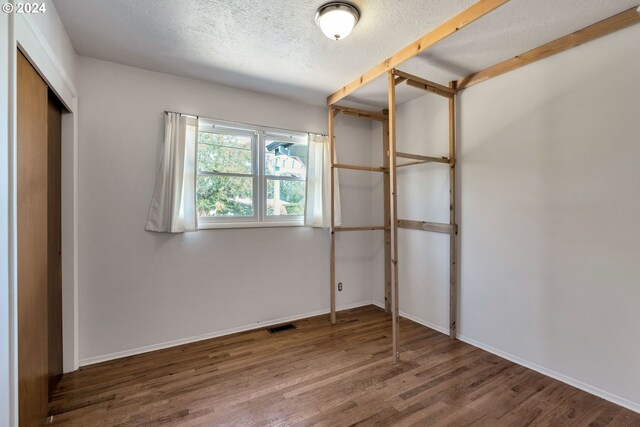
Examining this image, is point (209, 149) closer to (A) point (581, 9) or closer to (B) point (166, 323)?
(B) point (166, 323)

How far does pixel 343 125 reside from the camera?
3797mm

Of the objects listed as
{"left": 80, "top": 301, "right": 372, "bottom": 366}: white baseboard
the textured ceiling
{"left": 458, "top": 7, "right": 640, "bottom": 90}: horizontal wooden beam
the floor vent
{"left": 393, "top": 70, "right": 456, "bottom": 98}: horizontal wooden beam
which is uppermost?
the textured ceiling

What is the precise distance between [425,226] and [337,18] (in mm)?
2264

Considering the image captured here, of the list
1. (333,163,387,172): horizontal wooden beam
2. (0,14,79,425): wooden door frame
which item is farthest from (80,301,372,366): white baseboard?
(333,163,387,172): horizontal wooden beam

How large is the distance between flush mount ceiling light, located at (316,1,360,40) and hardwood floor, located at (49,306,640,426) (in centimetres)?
248

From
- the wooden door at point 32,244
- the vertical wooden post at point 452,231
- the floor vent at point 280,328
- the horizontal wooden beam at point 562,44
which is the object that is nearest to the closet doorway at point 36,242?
the wooden door at point 32,244

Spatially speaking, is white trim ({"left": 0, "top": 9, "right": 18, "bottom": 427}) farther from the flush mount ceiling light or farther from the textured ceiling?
the flush mount ceiling light

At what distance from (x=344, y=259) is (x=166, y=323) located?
211 cm

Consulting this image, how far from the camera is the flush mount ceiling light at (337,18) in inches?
71.1

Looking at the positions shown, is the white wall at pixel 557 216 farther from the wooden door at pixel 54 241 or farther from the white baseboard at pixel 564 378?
the wooden door at pixel 54 241

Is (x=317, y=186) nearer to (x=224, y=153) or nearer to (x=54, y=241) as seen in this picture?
(x=224, y=153)

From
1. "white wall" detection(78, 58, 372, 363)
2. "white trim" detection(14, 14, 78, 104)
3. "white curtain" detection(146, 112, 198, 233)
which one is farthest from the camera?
"white curtain" detection(146, 112, 198, 233)

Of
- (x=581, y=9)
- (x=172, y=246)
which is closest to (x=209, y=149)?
(x=172, y=246)

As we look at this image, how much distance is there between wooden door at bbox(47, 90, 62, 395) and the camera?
201 cm
